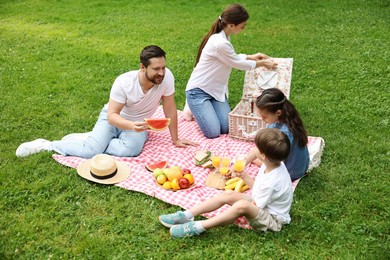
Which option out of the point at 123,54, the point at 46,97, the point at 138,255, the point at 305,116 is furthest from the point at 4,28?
the point at 138,255

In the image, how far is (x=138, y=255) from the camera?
158 inches

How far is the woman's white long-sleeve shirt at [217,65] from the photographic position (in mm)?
6145

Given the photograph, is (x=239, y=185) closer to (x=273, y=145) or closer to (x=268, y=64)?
(x=273, y=145)

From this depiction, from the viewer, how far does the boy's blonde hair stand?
4082mm

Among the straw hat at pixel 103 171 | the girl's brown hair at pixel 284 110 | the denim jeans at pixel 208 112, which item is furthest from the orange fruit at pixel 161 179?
the denim jeans at pixel 208 112

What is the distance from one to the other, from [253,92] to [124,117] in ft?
6.68

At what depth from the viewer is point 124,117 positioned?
580cm

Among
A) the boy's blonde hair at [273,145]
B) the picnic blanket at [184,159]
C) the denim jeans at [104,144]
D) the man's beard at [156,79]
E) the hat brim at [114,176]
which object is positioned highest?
the man's beard at [156,79]

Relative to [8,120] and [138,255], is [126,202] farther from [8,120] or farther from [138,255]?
[8,120]

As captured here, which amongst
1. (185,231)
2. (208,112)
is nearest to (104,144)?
(208,112)

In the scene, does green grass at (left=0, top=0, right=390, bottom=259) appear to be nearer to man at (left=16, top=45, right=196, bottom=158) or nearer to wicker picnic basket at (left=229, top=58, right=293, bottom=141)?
A: man at (left=16, top=45, right=196, bottom=158)

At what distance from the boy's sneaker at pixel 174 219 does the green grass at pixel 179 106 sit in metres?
0.10

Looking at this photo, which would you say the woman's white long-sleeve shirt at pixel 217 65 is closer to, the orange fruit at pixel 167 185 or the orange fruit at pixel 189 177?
the orange fruit at pixel 189 177

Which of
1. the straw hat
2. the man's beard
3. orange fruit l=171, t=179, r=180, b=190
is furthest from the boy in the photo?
the man's beard
